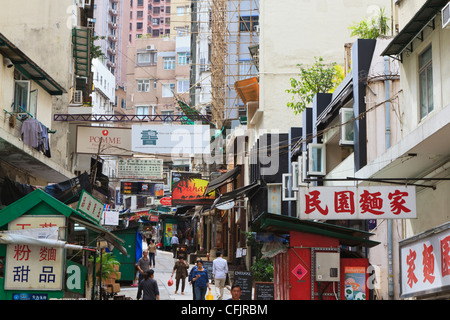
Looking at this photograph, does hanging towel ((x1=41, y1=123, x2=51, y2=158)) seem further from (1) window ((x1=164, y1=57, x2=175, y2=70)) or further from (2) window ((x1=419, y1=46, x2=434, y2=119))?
(1) window ((x1=164, y1=57, x2=175, y2=70))

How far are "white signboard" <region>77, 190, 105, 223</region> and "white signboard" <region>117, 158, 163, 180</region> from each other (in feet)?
79.9

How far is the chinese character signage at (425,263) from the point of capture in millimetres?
9617

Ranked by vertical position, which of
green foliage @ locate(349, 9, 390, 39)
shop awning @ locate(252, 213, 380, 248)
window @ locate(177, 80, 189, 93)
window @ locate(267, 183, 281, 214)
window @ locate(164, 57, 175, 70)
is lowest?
shop awning @ locate(252, 213, 380, 248)

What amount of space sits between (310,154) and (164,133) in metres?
12.9

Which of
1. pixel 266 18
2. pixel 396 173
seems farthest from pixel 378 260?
pixel 266 18

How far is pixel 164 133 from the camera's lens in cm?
3447

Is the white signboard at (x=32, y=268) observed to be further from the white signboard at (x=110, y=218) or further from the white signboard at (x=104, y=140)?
the white signboard at (x=104, y=140)

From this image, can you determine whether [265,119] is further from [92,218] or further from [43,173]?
[92,218]

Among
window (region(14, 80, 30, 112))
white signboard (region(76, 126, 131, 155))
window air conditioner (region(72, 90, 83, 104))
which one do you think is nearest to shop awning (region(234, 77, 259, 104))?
white signboard (region(76, 126, 131, 155))

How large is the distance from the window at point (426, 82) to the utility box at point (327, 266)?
11.5ft

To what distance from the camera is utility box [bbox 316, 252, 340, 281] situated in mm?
14180

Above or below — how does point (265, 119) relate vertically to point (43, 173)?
above

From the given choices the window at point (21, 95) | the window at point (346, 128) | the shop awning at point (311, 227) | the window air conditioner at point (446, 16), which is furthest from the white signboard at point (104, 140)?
the window air conditioner at point (446, 16)

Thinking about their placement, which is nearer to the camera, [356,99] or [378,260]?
[378,260]
